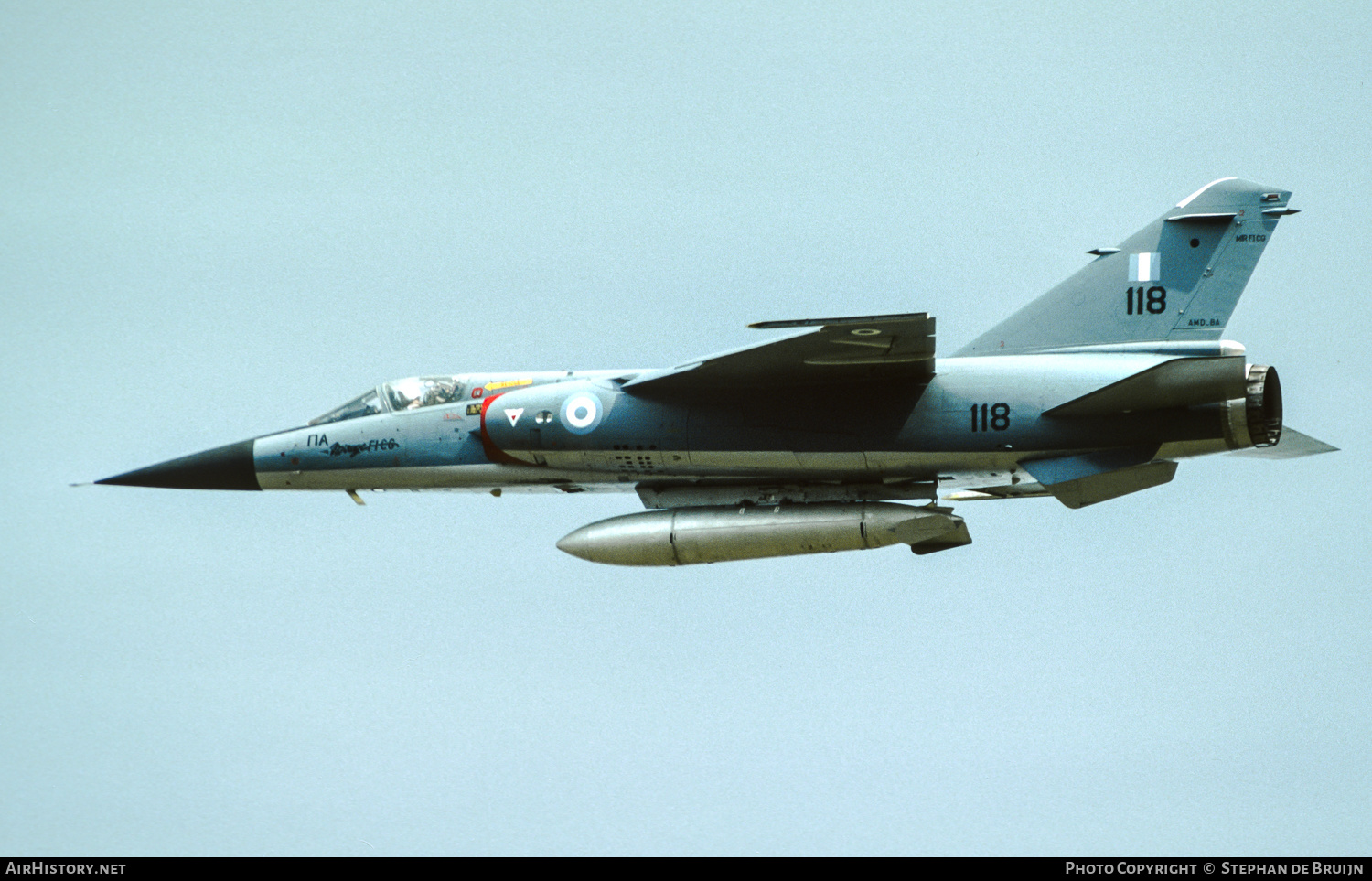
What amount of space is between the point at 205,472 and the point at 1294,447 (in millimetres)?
14901

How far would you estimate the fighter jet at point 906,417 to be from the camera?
27.7m

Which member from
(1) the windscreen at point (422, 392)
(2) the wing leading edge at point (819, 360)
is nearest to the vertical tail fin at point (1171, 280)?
(2) the wing leading edge at point (819, 360)

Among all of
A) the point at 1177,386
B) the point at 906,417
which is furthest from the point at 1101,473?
the point at 906,417

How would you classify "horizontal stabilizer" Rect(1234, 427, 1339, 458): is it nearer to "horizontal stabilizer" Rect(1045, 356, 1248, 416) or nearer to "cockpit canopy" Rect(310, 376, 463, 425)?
"horizontal stabilizer" Rect(1045, 356, 1248, 416)

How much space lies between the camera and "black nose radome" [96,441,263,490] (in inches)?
1261

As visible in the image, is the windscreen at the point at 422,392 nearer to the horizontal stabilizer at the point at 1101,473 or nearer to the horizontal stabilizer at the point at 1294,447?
the horizontal stabilizer at the point at 1101,473

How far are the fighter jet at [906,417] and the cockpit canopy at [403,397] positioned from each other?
561 mm

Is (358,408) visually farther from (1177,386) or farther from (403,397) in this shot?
(1177,386)

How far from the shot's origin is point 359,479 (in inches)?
1243

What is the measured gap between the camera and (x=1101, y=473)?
27969mm

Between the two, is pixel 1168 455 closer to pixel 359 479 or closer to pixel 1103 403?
pixel 1103 403

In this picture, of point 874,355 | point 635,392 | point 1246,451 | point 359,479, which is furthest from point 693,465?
point 1246,451
